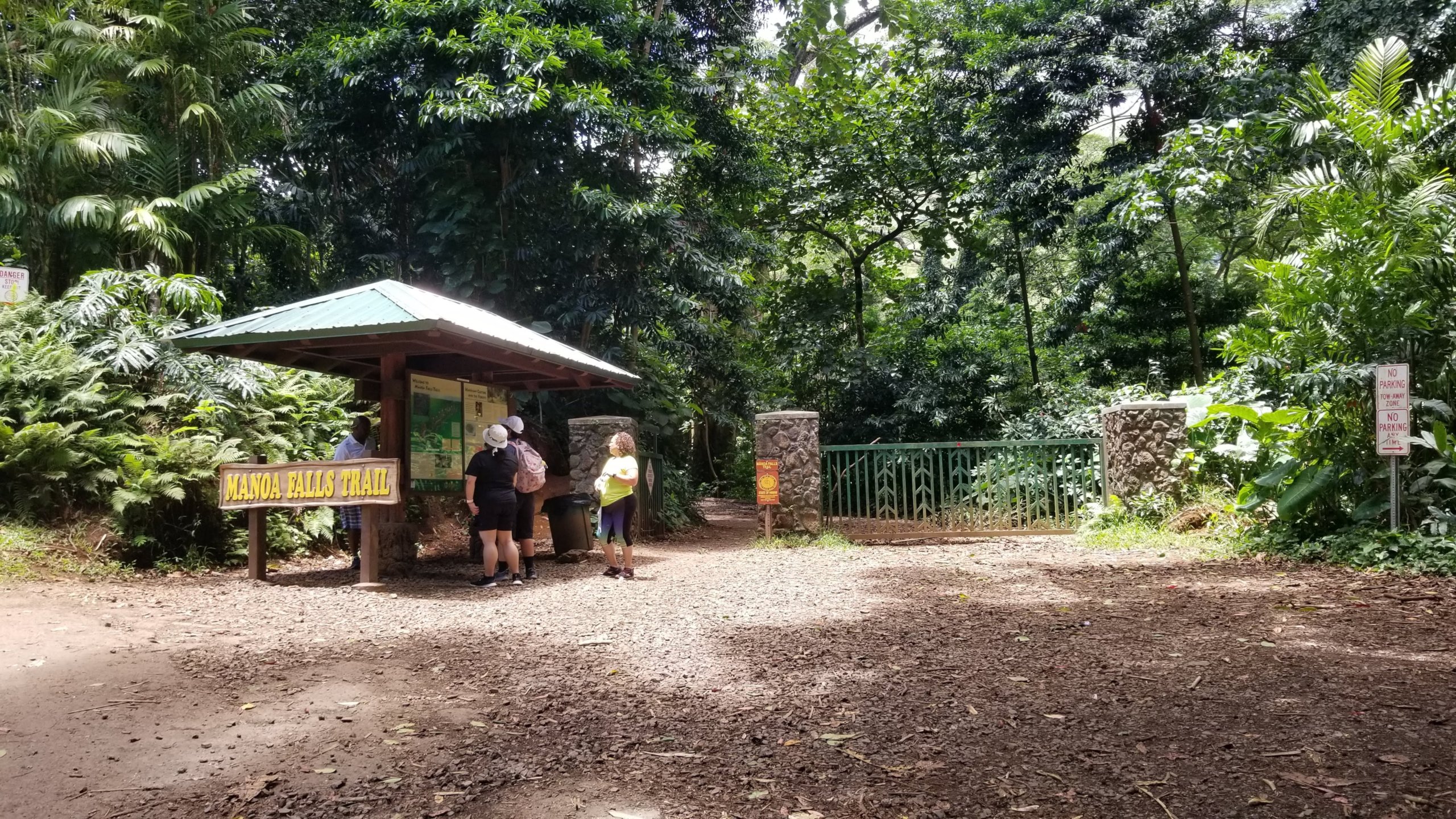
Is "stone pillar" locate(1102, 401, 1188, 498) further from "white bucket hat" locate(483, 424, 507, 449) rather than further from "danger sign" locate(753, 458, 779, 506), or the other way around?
"white bucket hat" locate(483, 424, 507, 449)

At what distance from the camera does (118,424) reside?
31.2 feet

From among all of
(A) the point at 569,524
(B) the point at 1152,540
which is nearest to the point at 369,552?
(A) the point at 569,524

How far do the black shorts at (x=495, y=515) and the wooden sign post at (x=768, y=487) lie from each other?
3.95 meters

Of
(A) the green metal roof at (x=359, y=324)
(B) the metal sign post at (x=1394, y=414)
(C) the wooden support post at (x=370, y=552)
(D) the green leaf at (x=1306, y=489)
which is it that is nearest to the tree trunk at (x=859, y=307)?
(D) the green leaf at (x=1306, y=489)

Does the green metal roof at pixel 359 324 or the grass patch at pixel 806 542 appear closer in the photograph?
the green metal roof at pixel 359 324

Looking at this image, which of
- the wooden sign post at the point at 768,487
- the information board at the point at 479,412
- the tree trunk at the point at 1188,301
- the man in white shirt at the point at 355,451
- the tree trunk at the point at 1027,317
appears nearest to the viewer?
the man in white shirt at the point at 355,451

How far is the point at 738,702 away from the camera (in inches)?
177

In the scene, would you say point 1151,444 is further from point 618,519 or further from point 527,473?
point 527,473

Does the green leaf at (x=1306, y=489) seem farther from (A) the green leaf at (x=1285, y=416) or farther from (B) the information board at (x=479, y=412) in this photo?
(B) the information board at (x=479, y=412)

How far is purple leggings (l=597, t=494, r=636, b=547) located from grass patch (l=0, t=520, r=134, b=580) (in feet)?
14.2

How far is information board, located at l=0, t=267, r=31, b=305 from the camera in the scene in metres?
8.50

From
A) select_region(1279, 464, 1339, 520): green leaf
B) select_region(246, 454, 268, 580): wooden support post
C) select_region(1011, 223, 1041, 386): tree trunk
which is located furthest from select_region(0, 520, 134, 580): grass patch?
select_region(1011, 223, 1041, 386): tree trunk

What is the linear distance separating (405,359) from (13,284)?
12.0 ft

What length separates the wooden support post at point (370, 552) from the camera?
26.3 feet
